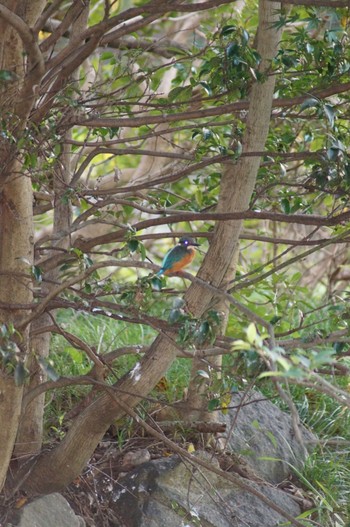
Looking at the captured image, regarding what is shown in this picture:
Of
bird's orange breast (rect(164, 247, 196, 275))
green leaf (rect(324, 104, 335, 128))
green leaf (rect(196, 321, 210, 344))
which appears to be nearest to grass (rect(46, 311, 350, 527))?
bird's orange breast (rect(164, 247, 196, 275))

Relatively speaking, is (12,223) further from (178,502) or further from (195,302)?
(178,502)

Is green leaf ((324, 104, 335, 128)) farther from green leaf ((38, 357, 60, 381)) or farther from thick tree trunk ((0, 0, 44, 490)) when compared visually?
green leaf ((38, 357, 60, 381))

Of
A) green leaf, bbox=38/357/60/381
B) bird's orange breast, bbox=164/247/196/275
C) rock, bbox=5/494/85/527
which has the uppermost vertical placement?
bird's orange breast, bbox=164/247/196/275

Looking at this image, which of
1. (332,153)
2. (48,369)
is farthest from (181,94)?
(48,369)

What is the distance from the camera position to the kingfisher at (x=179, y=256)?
305cm

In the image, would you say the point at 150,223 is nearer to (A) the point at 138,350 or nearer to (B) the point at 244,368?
(A) the point at 138,350

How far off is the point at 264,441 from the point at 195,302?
130 centimetres

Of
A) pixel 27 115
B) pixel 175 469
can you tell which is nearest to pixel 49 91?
pixel 27 115

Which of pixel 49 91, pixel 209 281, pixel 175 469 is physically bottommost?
pixel 175 469

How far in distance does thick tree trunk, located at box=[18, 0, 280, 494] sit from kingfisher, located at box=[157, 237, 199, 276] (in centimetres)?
8

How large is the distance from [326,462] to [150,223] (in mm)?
1647

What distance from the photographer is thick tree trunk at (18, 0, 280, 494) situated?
10.1 feet

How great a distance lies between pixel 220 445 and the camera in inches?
151

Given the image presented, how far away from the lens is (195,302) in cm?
306
